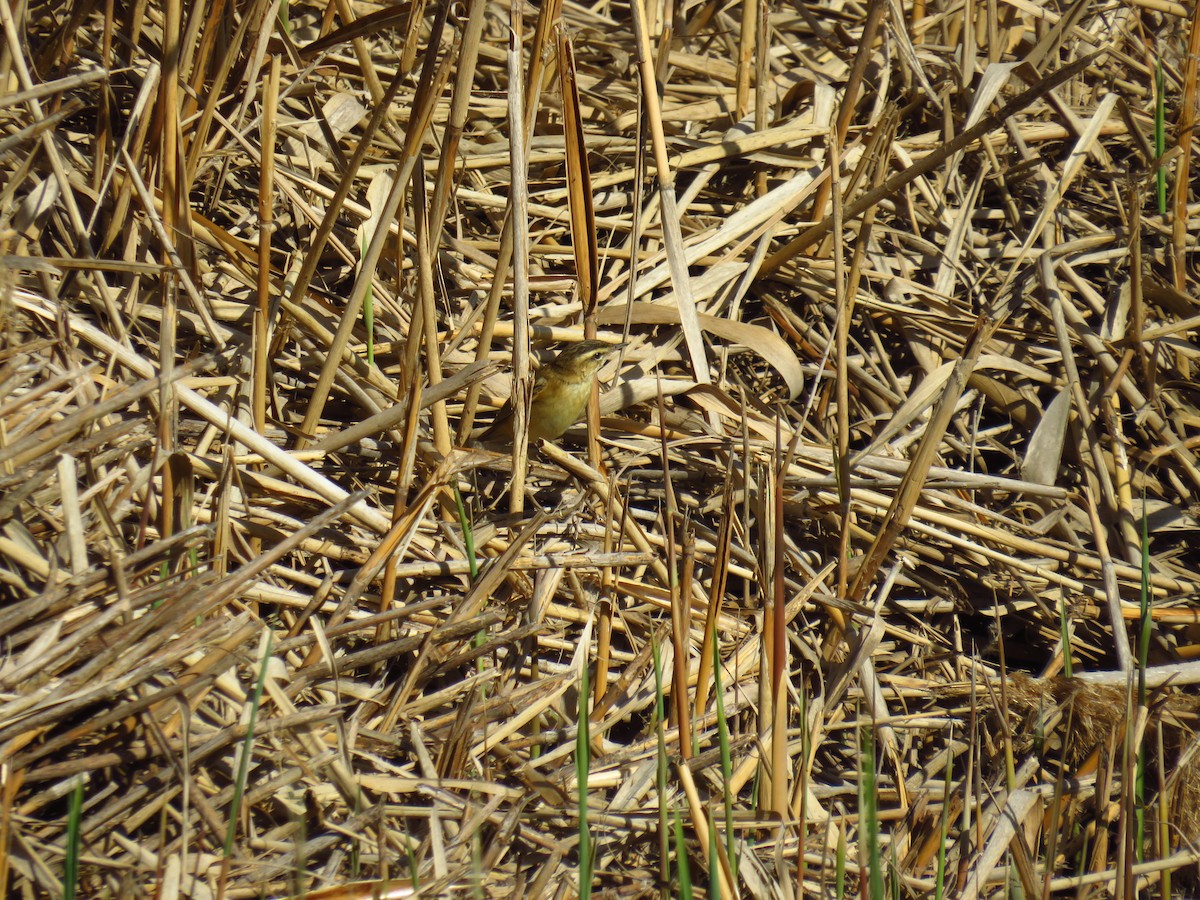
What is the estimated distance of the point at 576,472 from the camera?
10.4 ft

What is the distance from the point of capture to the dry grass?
7.50ft

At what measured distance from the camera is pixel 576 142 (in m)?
2.41

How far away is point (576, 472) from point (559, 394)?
0.23 meters

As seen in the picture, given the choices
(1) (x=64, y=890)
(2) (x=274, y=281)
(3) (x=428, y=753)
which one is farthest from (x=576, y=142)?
(1) (x=64, y=890)

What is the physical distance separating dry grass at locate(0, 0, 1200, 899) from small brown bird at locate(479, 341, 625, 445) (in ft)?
0.29

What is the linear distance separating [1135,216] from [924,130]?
1069 millimetres

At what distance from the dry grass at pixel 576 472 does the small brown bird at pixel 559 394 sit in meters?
0.09

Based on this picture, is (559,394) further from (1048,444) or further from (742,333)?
(1048,444)

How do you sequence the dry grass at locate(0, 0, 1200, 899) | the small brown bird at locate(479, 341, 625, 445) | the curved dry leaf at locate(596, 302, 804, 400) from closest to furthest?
1. the dry grass at locate(0, 0, 1200, 899)
2. the small brown bird at locate(479, 341, 625, 445)
3. the curved dry leaf at locate(596, 302, 804, 400)

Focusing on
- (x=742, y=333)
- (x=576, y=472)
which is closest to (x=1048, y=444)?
(x=742, y=333)

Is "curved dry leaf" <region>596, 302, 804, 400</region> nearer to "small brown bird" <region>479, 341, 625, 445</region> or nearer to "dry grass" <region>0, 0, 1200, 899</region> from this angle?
"dry grass" <region>0, 0, 1200, 899</region>

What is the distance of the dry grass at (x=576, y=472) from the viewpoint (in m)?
2.29

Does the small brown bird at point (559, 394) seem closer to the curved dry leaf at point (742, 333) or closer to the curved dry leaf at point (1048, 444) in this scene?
the curved dry leaf at point (742, 333)

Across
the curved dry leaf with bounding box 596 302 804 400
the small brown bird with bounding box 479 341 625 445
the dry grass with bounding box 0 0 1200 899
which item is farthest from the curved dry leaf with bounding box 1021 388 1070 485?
the small brown bird with bounding box 479 341 625 445
